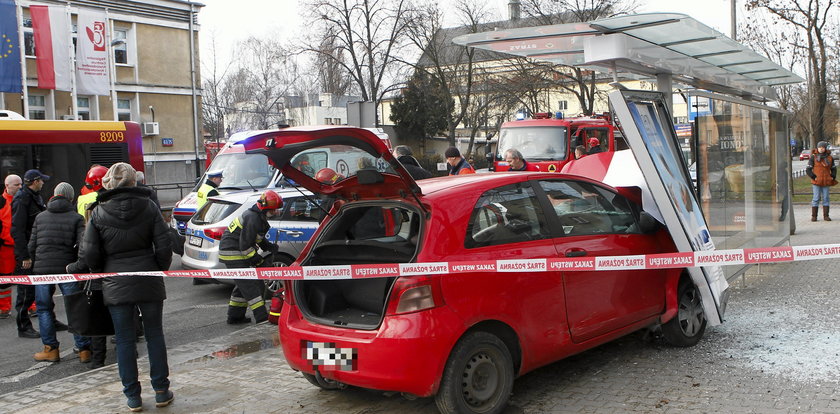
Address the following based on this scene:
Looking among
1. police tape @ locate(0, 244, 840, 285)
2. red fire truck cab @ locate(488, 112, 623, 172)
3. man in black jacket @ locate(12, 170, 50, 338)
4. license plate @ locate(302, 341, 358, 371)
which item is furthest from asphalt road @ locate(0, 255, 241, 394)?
red fire truck cab @ locate(488, 112, 623, 172)

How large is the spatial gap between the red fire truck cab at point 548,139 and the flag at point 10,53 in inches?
645

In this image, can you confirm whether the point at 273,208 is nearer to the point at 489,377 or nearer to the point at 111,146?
the point at 489,377

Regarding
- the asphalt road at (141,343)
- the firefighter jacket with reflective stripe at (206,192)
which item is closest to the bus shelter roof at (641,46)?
the asphalt road at (141,343)

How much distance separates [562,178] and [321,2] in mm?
39242

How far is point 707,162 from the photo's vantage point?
763cm

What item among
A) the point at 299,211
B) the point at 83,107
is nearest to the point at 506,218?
the point at 299,211

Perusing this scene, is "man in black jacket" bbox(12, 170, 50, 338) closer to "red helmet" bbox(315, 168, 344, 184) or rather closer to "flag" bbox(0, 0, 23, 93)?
"red helmet" bbox(315, 168, 344, 184)

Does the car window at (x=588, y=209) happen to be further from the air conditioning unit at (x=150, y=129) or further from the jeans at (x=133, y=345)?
the air conditioning unit at (x=150, y=129)

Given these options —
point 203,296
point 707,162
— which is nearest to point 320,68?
point 203,296

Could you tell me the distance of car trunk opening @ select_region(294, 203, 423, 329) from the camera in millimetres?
4957

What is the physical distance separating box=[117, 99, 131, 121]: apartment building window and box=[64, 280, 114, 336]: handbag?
1175 inches

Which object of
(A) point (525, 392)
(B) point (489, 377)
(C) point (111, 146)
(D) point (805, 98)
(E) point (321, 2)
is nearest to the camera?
(B) point (489, 377)

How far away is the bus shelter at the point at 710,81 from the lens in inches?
271

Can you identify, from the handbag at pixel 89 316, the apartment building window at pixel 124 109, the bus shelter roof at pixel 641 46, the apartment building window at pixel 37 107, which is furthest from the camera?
the apartment building window at pixel 124 109
